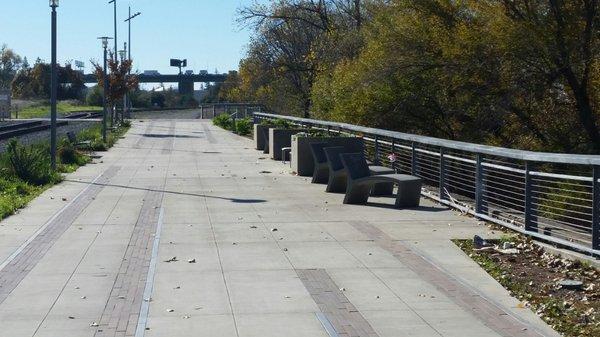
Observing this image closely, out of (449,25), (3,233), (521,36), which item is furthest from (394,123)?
(3,233)

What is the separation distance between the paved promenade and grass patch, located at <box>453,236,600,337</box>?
0.16 meters

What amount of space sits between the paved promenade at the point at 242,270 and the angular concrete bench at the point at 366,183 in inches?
15.6

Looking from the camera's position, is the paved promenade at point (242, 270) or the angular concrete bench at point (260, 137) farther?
the angular concrete bench at point (260, 137)

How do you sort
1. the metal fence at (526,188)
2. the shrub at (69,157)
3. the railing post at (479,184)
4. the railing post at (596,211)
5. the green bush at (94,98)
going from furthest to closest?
the green bush at (94,98)
the shrub at (69,157)
the railing post at (479,184)
the metal fence at (526,188)
the railing post at (596,211)

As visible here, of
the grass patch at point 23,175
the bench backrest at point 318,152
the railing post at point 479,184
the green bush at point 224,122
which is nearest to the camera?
the railing post at point 479,184

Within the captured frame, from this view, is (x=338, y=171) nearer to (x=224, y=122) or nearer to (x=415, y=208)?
(x=415, y=208)

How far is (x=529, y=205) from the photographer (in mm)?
12305

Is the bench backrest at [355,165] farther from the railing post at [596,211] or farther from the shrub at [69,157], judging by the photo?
the shrub at [69,157]

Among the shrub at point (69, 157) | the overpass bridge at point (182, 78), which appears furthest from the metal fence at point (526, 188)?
the overpass bridge at point (182, 78)

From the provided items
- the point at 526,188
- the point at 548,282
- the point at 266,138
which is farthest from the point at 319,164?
the point at 266,138

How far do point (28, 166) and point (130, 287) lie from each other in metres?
11.7

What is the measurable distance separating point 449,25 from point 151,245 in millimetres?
17077

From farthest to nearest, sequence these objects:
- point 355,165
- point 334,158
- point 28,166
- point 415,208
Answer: point 28,166
point 334,158
point 355,165
point 415,208

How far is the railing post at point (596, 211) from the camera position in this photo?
10.3 metres
